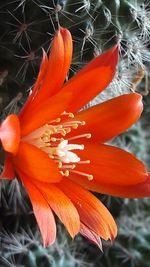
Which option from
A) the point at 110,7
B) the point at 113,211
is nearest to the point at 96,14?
the point at 110,7

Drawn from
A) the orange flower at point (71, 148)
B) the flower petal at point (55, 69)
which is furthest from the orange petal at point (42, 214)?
the flower petal at point (55, 69)

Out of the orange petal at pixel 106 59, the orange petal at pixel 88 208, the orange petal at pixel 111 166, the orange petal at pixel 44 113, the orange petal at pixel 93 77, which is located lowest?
the orange petal at pixel 88 208

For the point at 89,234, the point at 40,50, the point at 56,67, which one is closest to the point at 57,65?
the point at 56,67

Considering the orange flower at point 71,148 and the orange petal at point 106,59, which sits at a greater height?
the orange petal at point 106,59

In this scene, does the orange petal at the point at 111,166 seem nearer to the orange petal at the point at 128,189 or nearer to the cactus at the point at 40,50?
the orange petal at the point at 128,189

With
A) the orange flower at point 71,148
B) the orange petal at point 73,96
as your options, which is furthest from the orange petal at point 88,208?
the orange petal at point 73,96

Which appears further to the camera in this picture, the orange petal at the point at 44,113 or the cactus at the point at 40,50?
the cactus at the point at 40,50
